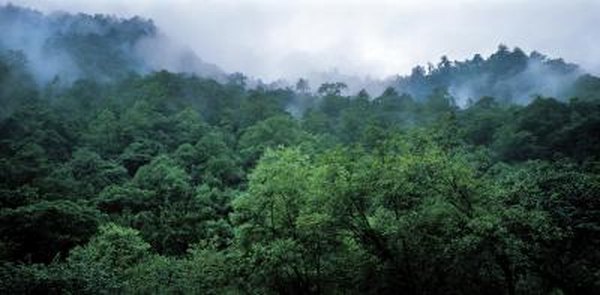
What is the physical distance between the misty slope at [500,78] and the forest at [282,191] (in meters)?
1.05

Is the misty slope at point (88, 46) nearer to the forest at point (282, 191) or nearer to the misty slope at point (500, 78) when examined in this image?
the forest at point (282, 191)

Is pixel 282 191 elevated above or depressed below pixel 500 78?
below

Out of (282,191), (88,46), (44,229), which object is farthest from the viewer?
(88,46)

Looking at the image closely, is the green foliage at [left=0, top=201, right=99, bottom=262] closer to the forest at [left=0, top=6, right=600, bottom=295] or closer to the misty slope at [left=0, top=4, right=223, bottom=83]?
the forest at [left=0, top=6, right=600, bottom=295]

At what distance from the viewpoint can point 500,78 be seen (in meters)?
104

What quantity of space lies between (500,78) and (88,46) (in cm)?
6327

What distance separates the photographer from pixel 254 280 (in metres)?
25.0

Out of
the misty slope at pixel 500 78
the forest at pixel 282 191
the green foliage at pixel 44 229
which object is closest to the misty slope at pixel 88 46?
the forest at pixel 282 191

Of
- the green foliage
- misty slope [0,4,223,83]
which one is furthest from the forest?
misty slope [0,4,223,83]

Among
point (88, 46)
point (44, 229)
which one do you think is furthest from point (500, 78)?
point (44, 229)

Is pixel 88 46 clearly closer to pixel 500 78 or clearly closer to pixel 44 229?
pixel 500 78

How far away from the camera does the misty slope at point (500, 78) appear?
94.1 metres

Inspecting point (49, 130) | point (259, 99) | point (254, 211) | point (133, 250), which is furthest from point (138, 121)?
point (254, 211)

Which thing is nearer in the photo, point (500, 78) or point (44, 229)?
point (44, 229)
